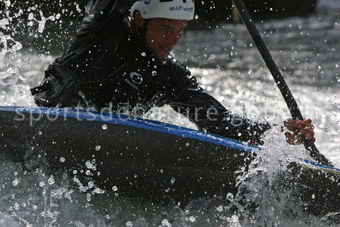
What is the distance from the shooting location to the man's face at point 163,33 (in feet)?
10.1

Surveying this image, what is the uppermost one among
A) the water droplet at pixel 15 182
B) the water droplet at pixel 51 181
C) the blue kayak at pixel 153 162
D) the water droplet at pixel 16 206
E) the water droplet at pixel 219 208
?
the blue kayak at pixel 153 162

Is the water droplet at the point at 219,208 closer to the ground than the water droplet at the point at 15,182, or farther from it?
closer to the ground

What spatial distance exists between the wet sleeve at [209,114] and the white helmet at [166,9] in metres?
0.52

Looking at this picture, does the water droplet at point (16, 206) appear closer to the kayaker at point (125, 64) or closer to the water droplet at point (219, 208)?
the kayaker at point (125, 64)

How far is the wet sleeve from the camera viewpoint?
10.6 ft

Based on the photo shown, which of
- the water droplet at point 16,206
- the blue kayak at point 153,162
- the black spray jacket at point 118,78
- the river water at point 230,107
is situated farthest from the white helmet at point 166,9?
the water droplet at point 16,206

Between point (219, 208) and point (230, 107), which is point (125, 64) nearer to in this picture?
point (219, 208)

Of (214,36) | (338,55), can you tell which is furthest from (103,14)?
(214,36)

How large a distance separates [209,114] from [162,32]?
2.12 feet

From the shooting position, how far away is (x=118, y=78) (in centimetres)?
310

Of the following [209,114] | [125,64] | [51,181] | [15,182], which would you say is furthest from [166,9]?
[15,182]

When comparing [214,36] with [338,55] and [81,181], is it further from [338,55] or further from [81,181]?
[81,181]

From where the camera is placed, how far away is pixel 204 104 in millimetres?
3426

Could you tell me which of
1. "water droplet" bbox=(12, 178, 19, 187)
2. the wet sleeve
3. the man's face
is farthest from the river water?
the man's face
